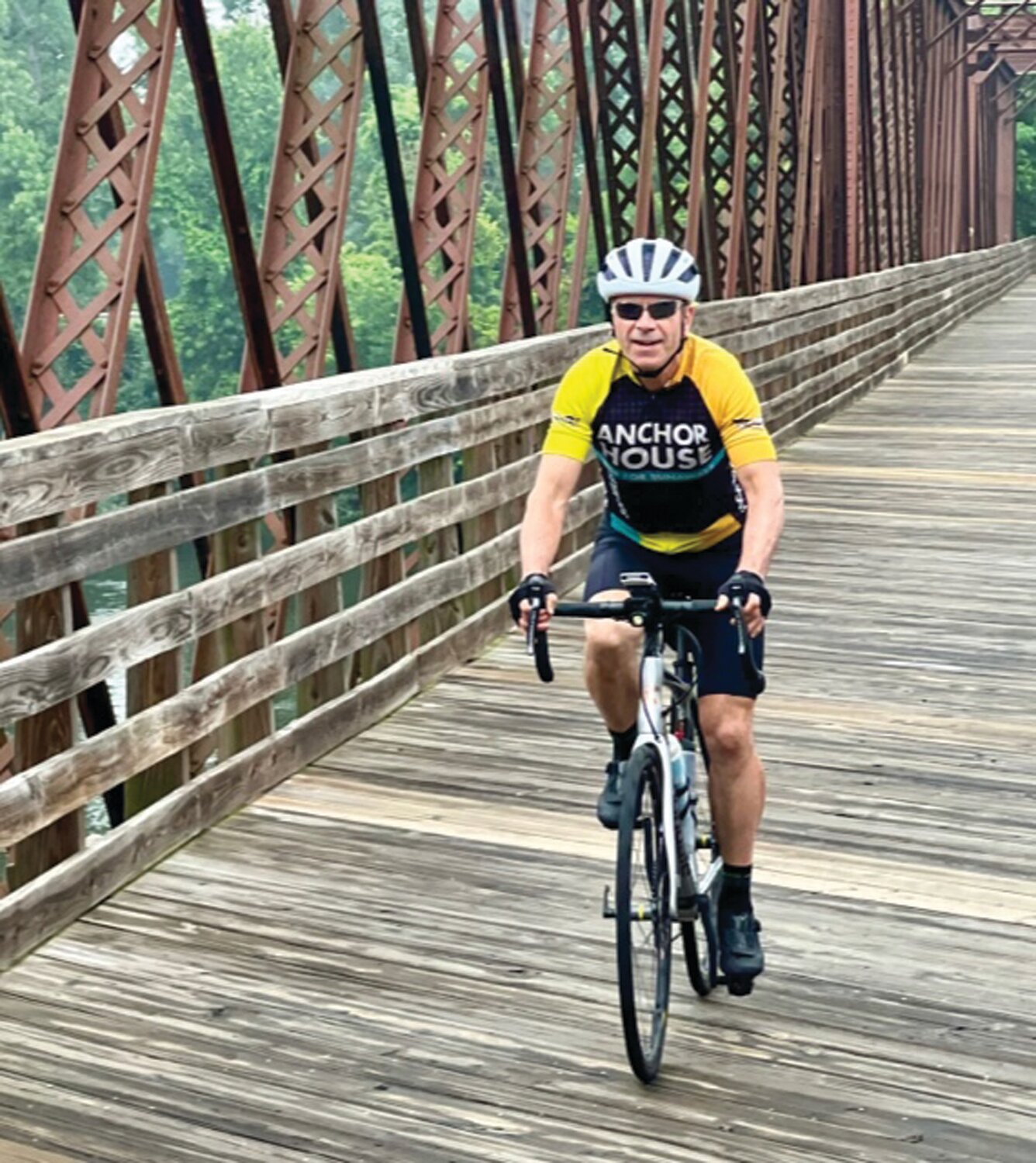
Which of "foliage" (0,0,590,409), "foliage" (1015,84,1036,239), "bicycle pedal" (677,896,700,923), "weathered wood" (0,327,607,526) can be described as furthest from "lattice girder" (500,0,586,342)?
"foliage" (1015,84,1036,239)

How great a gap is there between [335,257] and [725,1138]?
5.02 meters

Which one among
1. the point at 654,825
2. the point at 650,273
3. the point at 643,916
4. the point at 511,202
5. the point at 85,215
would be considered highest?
the point at 85,215

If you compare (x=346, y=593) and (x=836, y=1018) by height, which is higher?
(x=836, y=1018)

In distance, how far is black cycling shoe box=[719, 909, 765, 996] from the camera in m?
4.49

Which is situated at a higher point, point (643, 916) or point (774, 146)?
point (774, 146)

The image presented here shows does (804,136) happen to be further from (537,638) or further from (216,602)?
(537,638)

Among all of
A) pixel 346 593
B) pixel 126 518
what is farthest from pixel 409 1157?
pixel 346 593

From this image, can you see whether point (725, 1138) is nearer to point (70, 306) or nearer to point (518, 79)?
point (70, 306)

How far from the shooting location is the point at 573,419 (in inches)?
175

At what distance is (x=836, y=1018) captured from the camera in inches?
177

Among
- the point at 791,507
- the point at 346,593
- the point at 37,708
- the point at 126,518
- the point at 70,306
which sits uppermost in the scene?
the point at 70,306

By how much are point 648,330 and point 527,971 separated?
1.47m

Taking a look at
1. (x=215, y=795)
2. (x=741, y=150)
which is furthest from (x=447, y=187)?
(x=741, y=150)

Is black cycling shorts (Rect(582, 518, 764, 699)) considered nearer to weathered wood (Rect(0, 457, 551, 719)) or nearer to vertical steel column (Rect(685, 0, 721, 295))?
weathered wood (Rect(0, 457, 551, 719))
